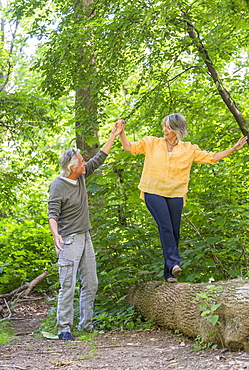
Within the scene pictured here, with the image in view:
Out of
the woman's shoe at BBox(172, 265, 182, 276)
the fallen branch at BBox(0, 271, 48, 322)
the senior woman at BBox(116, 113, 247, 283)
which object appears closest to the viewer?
the woman's shoe at BBox(172, 265, 182, 276)

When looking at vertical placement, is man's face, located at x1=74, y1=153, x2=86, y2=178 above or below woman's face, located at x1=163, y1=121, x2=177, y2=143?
below

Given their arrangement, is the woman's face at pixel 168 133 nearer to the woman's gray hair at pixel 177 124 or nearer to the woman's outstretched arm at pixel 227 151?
the woman's gray hair at pixel 177 124

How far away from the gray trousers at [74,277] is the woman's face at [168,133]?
1.45 meters

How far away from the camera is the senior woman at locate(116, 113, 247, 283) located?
4504 millimetres

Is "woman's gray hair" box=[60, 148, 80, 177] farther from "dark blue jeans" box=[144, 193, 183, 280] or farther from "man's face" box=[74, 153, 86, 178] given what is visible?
"dark blue jeans" box=[144, 193, 183, 280]

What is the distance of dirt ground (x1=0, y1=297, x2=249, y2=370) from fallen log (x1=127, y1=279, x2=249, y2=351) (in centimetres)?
11

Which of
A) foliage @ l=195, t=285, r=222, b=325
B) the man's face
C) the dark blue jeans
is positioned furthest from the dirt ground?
the man's face

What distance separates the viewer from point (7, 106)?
871 cm

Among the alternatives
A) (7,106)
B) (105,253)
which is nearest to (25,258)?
(7,106)

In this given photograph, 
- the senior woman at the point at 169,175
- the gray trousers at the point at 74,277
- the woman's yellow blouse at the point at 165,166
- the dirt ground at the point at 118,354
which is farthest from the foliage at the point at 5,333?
the woman's yellow blouse at the point at 165,166

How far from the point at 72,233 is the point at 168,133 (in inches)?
60.9

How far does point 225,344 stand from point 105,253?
260cm

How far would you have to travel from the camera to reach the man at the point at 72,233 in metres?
4.55

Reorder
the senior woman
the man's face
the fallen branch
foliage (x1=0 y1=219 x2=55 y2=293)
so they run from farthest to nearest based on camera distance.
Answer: foliage (x1=0 y1=219 x2=55 y2=293)
the fallen branch
the man's face
the senior woman
